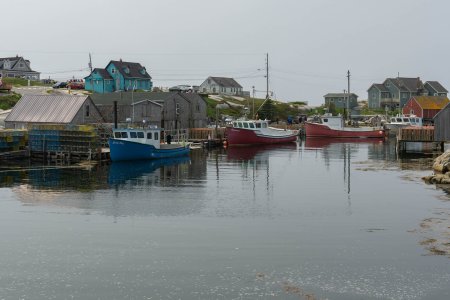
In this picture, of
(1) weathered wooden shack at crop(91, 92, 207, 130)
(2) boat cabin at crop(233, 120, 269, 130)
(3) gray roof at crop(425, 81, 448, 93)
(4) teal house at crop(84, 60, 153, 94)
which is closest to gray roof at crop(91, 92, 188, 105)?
(1) weathered wooden shack at crop(91, 92, 207, 130)

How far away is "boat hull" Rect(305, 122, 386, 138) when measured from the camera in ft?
309

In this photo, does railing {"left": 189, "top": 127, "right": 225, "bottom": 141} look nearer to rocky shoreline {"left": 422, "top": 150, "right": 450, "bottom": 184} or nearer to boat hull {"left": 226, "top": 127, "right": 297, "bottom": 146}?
boat hull {"left": 226, "top": 127, "right": 297, "bottom": 146}

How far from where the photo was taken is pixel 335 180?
42.4 m

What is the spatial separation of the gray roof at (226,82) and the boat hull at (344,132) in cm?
4589

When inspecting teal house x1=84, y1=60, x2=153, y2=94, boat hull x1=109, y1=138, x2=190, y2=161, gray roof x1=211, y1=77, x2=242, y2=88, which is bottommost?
boat hull x1=109, y1=138, x2=190, y2=161

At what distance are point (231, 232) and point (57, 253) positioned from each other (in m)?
7.38

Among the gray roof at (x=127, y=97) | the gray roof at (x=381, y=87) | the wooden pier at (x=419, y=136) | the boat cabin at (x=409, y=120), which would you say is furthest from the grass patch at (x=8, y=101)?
the gray roof at (x=381, y=87)

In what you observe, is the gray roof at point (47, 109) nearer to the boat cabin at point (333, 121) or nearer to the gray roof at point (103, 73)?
the gray roof at point (103, 73)

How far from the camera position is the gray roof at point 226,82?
138m

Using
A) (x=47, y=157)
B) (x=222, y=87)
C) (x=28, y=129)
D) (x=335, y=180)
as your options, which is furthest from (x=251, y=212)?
(x=222, y=87)

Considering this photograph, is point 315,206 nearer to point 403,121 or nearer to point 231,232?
point 231,232

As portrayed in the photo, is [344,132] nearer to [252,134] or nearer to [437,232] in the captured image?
[252,134]

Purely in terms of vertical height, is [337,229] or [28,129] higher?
[28,129]

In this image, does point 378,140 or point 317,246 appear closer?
point 317,246
